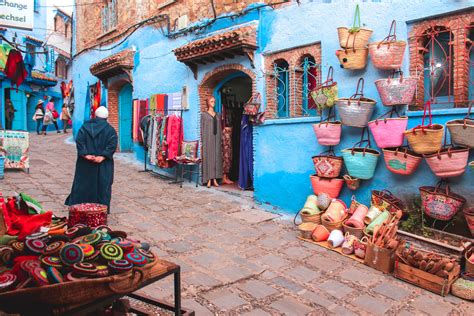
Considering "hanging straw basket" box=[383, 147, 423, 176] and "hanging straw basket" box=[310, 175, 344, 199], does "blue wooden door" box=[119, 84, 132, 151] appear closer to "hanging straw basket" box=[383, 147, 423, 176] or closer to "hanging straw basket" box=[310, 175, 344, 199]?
"hanging straw basket" box=[310, 175, 344, 199]

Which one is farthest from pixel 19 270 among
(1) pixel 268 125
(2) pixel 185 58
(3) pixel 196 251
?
(2) pixel 185 58

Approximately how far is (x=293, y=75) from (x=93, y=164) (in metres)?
3.56

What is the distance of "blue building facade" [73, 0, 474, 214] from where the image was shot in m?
4.89

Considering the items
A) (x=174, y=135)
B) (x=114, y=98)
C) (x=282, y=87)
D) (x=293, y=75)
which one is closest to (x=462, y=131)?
(x=293, y=75)

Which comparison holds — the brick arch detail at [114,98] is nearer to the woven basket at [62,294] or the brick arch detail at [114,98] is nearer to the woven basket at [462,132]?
the woven basket at [462,132]

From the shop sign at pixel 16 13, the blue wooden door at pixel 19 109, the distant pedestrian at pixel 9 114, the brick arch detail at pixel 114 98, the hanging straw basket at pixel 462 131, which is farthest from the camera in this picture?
the blue wooden door at pixel 19 109

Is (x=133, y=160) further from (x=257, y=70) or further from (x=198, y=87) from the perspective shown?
(x=257, y=70)

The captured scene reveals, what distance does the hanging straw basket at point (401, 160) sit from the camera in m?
4.71

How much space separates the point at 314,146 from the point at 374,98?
1.21 metres

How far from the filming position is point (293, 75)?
21.4 feet

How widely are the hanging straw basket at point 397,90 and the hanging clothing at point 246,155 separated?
325 cm

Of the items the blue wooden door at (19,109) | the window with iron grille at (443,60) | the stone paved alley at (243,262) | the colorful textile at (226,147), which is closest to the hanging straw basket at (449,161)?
the window with iron grille at (443,60)

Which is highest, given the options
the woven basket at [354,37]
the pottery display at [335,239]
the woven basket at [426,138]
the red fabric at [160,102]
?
the woven basket at [354,37]

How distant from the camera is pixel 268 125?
272 inches
